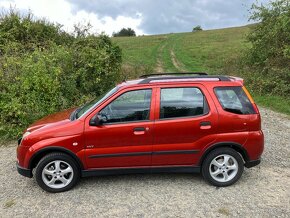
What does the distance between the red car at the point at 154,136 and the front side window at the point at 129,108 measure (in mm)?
16

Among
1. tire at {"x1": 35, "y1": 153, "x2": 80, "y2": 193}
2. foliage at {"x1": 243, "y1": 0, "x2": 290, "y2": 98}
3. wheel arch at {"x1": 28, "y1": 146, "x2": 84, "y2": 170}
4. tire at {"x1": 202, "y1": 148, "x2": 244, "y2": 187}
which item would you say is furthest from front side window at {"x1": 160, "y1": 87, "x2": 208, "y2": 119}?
foliage at {"x1": 243, "y1": 0, "x2": 290, "y2": 98}

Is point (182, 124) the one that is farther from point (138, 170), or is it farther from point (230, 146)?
point (138, 170)

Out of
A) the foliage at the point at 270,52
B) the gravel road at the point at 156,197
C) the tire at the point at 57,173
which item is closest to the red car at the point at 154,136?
the tire at the point at 57,173

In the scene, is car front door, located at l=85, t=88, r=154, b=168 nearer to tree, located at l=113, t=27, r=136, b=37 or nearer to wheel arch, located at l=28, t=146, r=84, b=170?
wheel arch, located at l=28, t=146, r=84, b=170

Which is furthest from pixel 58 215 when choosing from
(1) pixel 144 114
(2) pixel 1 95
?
(2) pixel 1 95

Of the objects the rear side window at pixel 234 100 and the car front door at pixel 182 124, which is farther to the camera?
the rear side window at pixel 234 100

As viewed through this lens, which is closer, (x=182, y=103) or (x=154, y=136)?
(x=154, y=136)

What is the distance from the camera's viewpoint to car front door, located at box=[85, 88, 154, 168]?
482cm

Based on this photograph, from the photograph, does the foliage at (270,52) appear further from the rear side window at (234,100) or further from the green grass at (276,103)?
the rear side window at (234,100)

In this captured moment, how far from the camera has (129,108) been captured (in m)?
4.95

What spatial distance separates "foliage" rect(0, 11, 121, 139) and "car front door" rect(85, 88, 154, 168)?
404 cm

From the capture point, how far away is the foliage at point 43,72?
27.3 feet

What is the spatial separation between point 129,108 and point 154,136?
23.7 inches

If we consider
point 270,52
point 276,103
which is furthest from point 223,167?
point 270,52
